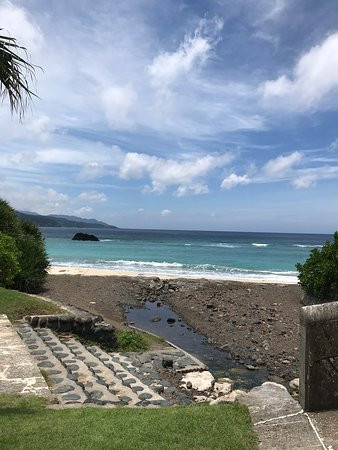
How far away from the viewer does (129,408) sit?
5734mm

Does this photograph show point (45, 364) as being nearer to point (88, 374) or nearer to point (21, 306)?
point (88, 374)

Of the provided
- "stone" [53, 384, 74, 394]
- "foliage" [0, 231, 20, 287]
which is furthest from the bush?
"stone" [53, 384, 74, 394]

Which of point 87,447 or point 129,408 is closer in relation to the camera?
point 87,447

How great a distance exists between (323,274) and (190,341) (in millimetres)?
6337

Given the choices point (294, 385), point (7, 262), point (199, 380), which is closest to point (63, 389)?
point (199, 380)

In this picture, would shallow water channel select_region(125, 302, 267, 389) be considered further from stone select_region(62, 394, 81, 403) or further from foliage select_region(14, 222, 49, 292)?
stone select_region(62, 394, 81, 403)

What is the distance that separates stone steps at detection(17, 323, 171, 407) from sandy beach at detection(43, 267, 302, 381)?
442cm

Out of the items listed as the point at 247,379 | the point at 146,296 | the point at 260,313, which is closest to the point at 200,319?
the point at 260,313

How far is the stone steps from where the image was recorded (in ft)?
22.4

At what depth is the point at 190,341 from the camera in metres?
15.4

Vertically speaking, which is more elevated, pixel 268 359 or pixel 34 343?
pixel 34 343

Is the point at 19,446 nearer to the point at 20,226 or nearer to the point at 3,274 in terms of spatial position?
the point at 3,274

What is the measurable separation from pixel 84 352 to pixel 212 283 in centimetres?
1855

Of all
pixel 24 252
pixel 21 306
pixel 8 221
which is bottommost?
pixel 21 306
